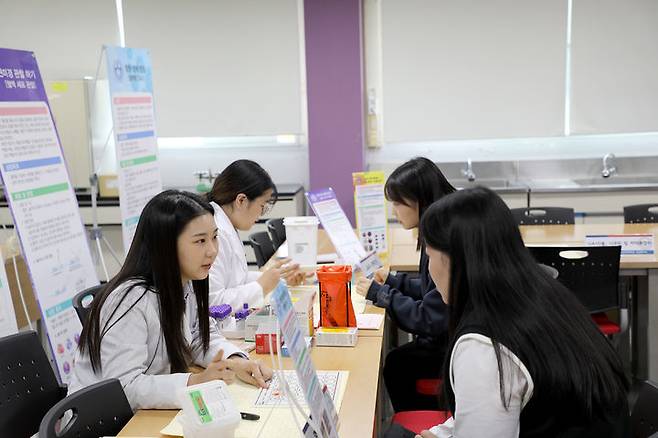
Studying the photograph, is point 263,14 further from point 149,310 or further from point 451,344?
point 451,344

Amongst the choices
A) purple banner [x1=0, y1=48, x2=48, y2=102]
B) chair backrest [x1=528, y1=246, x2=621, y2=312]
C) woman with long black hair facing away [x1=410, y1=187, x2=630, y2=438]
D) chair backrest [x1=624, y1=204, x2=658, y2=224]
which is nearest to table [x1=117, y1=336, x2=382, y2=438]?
woman with long black hair facing away [x1=410, y1=187, x2=630, y2=438]

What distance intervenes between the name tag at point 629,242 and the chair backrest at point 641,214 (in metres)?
0.74

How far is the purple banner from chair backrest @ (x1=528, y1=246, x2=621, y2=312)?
222 cm

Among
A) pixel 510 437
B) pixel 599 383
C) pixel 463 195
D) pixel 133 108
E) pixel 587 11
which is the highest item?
pixel 587 11

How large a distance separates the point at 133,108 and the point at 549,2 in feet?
11.2

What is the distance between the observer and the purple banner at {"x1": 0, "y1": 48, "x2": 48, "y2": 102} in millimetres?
2789

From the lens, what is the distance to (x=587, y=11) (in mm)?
5340

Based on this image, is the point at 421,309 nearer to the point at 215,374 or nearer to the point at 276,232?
the point at 215,374

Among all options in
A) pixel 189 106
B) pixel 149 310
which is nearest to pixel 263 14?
pixel 189 106

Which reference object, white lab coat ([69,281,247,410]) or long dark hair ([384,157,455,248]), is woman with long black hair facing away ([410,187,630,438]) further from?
long dark hair ([384,157,455,248])

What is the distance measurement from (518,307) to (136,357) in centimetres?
98

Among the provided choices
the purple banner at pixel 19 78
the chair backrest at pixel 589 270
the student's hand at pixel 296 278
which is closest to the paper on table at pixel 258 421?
the student's hand at pixel 296 278

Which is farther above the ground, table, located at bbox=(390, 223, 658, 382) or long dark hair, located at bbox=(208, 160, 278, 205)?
long dark hair, located at bbox=(208, 160, 278, 205)

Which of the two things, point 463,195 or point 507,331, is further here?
point 463,195
